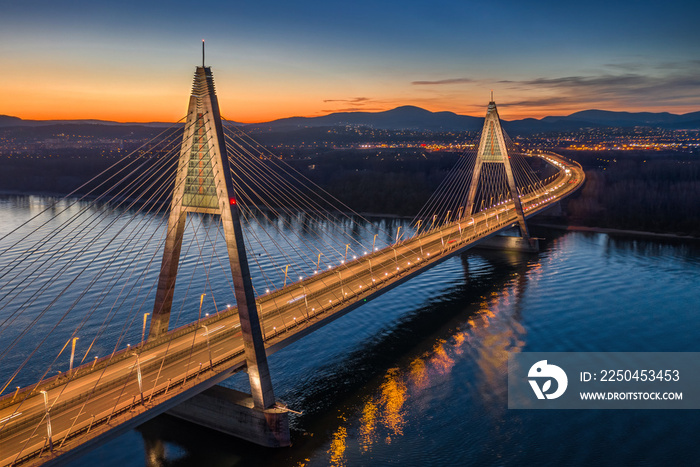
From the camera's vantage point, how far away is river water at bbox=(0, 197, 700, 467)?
85.2 feet

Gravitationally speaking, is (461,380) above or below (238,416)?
below

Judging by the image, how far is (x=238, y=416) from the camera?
26.4m

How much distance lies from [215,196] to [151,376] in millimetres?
8519

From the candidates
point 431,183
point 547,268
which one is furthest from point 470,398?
point 431,183

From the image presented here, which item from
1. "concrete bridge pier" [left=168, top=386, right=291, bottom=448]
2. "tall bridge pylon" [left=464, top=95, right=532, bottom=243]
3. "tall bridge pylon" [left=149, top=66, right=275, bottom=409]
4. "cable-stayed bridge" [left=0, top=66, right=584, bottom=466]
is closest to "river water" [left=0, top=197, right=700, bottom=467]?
"concrete bridge pier" [left=168, top=386, right=291, bottom=448]

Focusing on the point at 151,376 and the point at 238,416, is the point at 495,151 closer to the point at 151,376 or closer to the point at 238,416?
the point at 238,416

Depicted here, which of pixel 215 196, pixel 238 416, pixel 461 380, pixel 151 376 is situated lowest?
pixel 461 380

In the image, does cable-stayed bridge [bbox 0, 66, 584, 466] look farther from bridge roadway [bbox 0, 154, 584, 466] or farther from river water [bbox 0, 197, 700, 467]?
river water [bbox 0, 197, 700, 467]

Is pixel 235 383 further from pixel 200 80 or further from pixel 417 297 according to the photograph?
pixel 417 297

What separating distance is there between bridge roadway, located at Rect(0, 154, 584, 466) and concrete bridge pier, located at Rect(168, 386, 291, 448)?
77.3 inches

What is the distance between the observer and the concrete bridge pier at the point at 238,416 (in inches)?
1019

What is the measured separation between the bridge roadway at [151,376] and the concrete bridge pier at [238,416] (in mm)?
1963

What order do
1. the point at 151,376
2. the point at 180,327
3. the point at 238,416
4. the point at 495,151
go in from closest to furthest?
the point at 151,376 < the point at 238,416 < the point at 180,327 < the point at 495,151

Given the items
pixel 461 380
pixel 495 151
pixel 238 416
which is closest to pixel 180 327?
pixel 238 416
